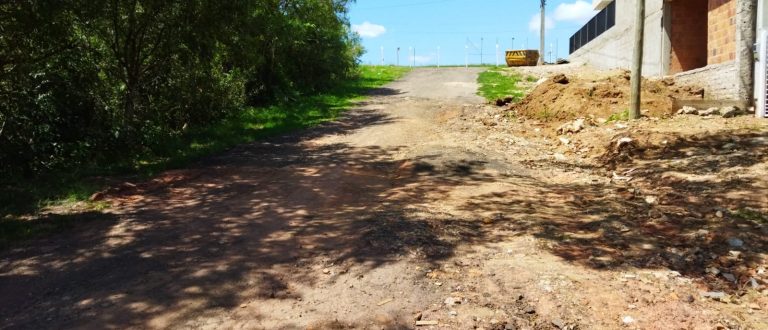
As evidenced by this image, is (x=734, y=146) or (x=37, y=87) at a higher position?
(x=37, y=87)

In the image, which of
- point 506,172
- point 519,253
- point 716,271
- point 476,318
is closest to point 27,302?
point 476,318

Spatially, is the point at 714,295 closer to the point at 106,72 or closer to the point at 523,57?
the point at 106,72

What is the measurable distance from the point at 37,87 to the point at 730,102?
11.9 metres

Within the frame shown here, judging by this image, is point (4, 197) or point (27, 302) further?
point (4, 197)

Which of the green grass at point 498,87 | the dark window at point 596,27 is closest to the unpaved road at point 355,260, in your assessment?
the green grass at point 498,87

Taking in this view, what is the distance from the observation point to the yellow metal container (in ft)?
112

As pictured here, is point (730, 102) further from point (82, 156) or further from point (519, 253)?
point (82, 156)

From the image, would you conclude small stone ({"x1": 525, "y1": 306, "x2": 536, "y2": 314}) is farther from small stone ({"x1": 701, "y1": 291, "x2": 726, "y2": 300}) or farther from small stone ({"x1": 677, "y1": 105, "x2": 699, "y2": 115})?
small stone ({"x1": 677, "y1": 105, "x2": 699, "y2": 115})

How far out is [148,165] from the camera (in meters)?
9.41

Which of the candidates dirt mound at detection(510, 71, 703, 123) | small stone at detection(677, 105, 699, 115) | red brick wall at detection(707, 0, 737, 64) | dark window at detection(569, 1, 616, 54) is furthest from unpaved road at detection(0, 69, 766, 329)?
dark window at detection(569, 1, 616, 54)

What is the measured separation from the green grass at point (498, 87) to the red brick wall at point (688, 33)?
13.7 ft

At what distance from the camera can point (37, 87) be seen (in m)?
9.14

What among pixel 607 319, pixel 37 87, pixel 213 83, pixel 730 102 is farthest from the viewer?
pixel 213 83

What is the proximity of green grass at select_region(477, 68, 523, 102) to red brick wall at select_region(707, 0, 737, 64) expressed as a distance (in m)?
5.18
